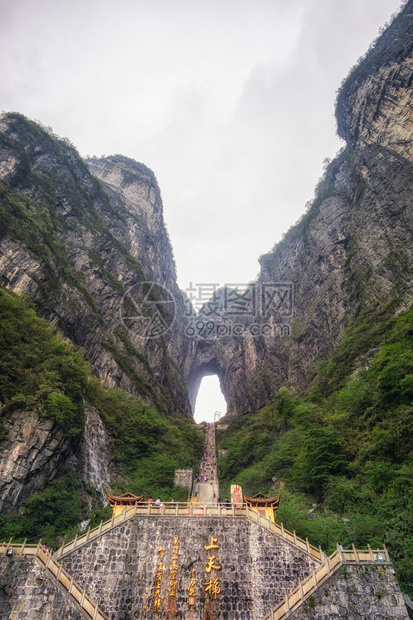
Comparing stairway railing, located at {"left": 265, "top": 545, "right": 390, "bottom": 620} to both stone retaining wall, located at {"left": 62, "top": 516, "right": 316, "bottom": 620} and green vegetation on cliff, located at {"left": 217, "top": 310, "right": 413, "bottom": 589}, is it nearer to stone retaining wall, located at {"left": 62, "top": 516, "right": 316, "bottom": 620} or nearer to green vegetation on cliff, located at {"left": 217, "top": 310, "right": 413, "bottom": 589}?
stone retaining wall, located at {"left": 62, "top": 516, "right": 316, "bottom": 620}

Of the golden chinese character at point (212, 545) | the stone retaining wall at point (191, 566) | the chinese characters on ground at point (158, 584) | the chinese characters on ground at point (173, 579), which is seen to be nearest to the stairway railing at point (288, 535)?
the stone retaining wall at point (191, 566)

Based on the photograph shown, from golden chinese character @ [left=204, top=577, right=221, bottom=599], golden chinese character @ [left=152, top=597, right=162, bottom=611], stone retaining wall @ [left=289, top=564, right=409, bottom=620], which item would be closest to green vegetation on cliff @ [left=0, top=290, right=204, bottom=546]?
golden chinese character @ [left=152, top=597, right=162, bottom=611]

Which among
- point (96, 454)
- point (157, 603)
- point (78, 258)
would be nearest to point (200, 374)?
point (78, 258)

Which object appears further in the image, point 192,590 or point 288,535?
point 288,535

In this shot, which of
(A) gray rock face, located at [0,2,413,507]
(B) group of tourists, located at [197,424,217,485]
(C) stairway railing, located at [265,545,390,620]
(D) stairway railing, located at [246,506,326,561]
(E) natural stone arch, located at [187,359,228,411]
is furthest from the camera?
(E) natural stone arch, located at [187,359,228,411]

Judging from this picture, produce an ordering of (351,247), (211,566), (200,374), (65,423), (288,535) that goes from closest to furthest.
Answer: (211,566) < (288,535) < (65,423) < (351,247) < (200,374)

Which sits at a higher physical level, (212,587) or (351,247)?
(351,247)

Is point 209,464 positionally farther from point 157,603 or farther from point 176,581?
point 157,603
